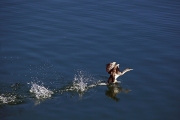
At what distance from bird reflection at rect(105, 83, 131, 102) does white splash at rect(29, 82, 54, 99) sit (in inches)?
116

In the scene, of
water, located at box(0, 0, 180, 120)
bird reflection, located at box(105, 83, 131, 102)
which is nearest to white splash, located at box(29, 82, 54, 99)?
water, located at box(0, 0, 180, 120)

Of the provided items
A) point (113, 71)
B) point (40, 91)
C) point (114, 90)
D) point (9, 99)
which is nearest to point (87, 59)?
point (113, 71)

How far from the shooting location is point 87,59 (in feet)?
73.6

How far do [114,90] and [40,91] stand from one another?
3895mm

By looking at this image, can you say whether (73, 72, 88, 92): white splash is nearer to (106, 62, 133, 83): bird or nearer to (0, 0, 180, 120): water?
(0, 0, 180, 120): water

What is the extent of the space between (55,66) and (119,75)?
3.50 m

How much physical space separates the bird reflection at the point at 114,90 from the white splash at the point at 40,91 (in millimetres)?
2939

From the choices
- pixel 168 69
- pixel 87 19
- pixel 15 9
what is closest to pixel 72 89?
pixel 168 69

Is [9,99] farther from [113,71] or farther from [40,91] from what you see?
[113,71]

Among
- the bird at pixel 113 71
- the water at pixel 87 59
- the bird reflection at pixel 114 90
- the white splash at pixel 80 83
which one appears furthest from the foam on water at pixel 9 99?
the bird at pixel 113 71

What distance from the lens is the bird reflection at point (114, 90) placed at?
773 inches

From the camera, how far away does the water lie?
18.0 meters

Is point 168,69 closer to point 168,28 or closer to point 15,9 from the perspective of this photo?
point 168,28

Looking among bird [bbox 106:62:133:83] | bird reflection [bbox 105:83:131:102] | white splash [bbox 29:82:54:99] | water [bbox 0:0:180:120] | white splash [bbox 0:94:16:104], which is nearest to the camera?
white splash [bbox 0:94:16:104]
